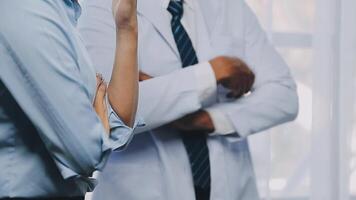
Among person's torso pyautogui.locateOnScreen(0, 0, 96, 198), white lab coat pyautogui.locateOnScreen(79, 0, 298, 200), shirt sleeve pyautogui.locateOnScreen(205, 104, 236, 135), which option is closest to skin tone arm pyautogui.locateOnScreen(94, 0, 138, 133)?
person's torso pyautogui.locateOnScreen(0, 0, 96, 198)

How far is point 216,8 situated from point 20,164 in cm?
85

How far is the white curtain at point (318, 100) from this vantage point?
1860 millimetres

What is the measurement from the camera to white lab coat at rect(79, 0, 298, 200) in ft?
4.36

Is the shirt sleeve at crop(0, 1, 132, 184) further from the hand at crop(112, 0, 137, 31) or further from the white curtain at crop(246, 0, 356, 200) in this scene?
the white curtain at crop(246, 0, 356, 200)

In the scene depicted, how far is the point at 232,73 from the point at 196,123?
0.45 feet

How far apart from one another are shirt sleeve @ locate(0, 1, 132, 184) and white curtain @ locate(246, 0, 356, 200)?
1.14 metres

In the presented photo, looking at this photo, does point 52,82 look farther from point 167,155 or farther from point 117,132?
point 167,155

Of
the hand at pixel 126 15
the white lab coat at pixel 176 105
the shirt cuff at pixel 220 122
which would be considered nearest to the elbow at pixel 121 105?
the hand at pixel 126 15

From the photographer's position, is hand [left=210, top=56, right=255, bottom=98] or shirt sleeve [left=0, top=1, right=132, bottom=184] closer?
shirt sleeve [left=0, top=1, right=132, bottom=184]

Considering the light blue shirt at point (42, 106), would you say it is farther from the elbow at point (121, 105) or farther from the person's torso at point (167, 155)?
the person's torso at point (167, 155)

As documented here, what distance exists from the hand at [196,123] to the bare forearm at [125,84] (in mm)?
376

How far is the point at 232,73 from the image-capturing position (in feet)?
4.54

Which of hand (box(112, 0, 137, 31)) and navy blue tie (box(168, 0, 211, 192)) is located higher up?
hand (box(112, 0, 137, 31))

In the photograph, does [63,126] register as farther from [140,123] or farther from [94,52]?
[94,52]
